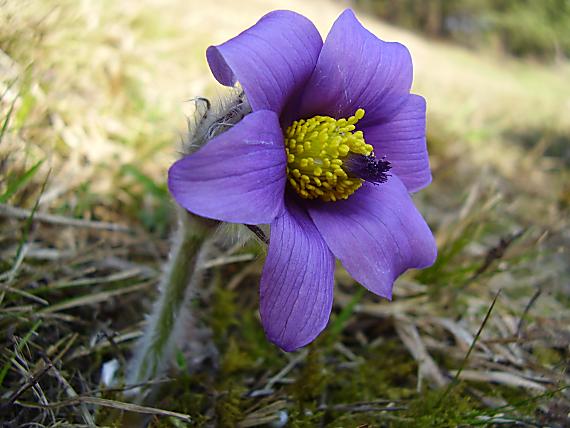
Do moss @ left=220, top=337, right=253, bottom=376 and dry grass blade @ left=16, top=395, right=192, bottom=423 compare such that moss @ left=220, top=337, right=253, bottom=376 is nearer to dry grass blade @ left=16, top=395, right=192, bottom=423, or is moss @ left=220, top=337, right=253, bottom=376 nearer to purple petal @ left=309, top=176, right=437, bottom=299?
dry grass blade @ left=16, top=395, right=192, bottom=423

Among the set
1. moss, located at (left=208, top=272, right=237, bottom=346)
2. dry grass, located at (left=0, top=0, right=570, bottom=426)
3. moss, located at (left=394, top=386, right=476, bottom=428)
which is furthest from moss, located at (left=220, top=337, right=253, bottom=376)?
moss, located at (left=394, top=386, right=476, bottom=428)

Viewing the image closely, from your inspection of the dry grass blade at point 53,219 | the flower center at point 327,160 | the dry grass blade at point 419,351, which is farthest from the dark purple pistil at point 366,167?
the dry grass blade at point 53,219

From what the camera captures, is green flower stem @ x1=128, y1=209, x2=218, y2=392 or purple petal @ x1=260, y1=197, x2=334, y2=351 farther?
green flower stem @ x1=128, y1=209, x2=218, y2=392

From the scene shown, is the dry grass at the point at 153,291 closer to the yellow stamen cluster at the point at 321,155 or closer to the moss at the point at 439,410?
the moss at the point at 439,410

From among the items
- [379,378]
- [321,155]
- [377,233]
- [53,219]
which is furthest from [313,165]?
[53,219]

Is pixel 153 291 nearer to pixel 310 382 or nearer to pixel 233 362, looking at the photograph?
pixel 233 362

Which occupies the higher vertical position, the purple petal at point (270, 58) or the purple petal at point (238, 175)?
the purple petal at point (270, 58)

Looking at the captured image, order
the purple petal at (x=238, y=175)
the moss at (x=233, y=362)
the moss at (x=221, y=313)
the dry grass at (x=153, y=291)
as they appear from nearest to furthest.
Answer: the purple petal at (x=238, y=175) < the dry grass at (x=153, y=291) < the moss at (x=233, y=362) < the moss at (x=221, y=313)
